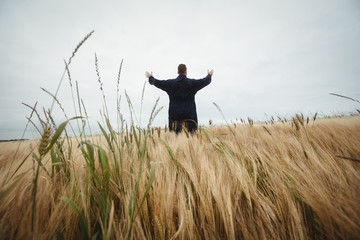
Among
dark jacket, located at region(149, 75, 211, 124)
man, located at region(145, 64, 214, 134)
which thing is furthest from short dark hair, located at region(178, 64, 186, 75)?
dark jacket, located at region(149, 75, 211, 124)

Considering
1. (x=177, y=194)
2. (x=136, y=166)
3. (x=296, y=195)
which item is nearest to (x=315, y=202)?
(x=296, y=195)

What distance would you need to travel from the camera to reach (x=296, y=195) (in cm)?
77

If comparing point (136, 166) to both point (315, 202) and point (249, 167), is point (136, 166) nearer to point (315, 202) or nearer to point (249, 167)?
point (249, 167)

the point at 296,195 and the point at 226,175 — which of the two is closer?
the point at 296,195

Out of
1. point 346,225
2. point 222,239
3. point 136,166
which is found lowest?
point 222,239

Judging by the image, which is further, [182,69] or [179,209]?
[182,69]

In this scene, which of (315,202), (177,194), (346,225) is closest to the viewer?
(346,225)

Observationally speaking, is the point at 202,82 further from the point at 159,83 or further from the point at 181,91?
the point at 159,83

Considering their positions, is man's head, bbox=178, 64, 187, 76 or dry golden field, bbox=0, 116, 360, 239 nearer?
dry golden field, bbox=0, 116, 360, 239

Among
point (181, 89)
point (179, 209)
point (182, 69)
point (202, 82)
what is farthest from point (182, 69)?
point (179, 209)

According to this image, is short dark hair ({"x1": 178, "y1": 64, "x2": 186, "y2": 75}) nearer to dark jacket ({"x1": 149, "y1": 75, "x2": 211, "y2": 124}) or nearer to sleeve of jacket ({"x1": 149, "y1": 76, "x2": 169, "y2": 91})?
dark jacket ({"x1": 149, "y1": 75, "x2": 211, "y2": 124})

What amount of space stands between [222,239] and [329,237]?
1.23ft

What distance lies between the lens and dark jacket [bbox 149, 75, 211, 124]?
4723 mm

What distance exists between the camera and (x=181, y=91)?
15.6 feet
